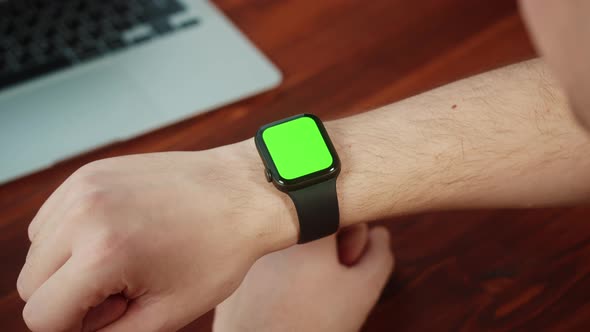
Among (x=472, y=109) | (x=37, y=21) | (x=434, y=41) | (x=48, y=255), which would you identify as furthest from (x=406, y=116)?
(x=37, y=21)

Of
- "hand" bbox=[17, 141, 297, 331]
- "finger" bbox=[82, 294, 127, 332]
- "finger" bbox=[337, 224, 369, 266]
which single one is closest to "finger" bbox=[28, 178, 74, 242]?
"hand" bbox=[17, 141, 297, 331]

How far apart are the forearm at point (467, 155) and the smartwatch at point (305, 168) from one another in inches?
1.4

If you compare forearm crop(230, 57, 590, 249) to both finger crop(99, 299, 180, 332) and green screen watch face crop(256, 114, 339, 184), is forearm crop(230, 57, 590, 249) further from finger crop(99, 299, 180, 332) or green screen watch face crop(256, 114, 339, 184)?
finger crop(99, 299, 180, 332)

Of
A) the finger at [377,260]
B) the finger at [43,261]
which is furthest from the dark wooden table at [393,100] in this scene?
the finger at [43,261]

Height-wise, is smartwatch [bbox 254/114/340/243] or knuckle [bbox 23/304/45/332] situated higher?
smartwatch [bbox 254/114/340/243]

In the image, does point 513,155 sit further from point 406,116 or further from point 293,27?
point 293,27

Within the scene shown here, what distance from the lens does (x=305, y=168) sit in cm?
58

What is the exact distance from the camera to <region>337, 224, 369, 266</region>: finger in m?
0.68

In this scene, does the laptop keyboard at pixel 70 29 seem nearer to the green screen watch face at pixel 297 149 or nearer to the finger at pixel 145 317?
the green screen watch face at pixel 297 149

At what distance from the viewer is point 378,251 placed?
66 centimetres

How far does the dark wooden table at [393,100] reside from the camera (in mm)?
624

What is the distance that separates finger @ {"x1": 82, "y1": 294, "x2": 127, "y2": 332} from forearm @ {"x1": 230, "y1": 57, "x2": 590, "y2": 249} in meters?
0.21

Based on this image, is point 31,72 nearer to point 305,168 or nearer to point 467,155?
point 305,168

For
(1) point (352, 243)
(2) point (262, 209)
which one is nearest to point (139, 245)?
(2) point (262, 209)
